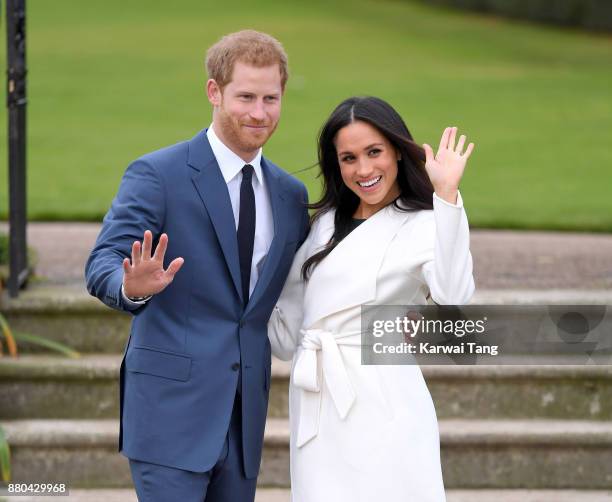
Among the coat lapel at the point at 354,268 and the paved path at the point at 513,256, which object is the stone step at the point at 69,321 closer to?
the paved path at the point at 513,256

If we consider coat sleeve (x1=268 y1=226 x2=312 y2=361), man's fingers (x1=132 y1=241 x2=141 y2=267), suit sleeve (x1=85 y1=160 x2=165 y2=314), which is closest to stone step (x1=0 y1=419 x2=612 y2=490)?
coat sleeve (x1=268 y1=226 x2=312 y2=361)

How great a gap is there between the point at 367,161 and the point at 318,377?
0.66 meters

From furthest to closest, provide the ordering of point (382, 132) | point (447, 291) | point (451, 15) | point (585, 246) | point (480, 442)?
point (451, 15)
point (585, 246)
point (480, 442)
point (382, 132)
point (447, 291)

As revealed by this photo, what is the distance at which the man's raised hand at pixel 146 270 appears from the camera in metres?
3.12

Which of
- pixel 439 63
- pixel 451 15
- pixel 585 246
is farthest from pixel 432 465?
pixel 451 15

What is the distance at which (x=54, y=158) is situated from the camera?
9.91 metres

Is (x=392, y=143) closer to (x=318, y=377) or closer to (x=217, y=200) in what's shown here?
(x=217, y=200)

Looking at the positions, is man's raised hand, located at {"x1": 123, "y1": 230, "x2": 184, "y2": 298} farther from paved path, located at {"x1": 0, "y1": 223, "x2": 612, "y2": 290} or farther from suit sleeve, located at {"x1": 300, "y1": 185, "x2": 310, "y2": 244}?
paved path, located at {"x1": 0, "y1": 223, "x2": 612, "y2": 290}

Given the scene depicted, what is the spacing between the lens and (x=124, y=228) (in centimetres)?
340

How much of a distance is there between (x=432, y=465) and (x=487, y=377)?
73.5 inches

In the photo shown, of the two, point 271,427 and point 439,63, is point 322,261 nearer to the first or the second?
point 271,427

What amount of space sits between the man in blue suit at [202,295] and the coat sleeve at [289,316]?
0.57ft

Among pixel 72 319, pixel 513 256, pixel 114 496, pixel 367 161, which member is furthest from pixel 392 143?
pixel 513 256

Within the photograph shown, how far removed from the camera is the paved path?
6.27m
